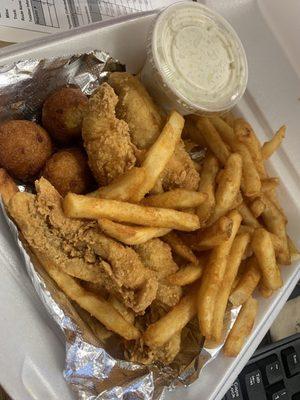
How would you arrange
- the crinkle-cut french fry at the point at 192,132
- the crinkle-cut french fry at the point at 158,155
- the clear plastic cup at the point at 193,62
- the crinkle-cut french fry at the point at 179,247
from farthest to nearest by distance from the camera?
1. the crinkle-cut french fry at the point at 192,132
2. the clear plastic cup at the point at 193,62
3. the crinkle-cut french fry at the point at 179,247
4. the crinkle-cut french fry at the point at 158,155

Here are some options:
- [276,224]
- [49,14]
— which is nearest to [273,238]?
[276,224]

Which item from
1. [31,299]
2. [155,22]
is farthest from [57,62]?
[31,299]

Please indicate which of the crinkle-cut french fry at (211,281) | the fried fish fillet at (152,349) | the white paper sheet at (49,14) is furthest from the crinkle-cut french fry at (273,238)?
the white paper sheet at (49,14)

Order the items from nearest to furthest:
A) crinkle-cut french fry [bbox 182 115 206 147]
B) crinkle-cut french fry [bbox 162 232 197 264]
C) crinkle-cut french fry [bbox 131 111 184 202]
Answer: crinkle-cut french fry [bbox 131 111 184 202] < crinkle-cut french fry [bbox 162 232 197 264] < crinkle-cut french fry [bbox 182 115 206 147]

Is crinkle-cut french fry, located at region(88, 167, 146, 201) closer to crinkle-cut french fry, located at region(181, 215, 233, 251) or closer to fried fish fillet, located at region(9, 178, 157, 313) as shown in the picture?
fried fish fillet, located at region(9, 178, 157, 313)

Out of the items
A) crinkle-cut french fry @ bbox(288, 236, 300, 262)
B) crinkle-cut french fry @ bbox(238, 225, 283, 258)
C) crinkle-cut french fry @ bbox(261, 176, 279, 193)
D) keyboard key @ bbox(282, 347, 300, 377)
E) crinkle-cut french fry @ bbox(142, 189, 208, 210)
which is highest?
crinkle-cut french fry @ bbox(142, 189, 208, 210)

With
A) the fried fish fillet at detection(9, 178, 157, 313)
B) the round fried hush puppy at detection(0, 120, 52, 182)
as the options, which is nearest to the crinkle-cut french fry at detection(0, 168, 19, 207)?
the fried fish fillet at detection(9, 178, 157, 313)

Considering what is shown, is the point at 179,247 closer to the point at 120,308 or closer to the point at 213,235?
the point at 213,235

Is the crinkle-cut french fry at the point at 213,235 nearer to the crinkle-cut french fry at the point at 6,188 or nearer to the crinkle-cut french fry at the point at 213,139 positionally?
the crinkle-cut french fry at the point at 213,139
